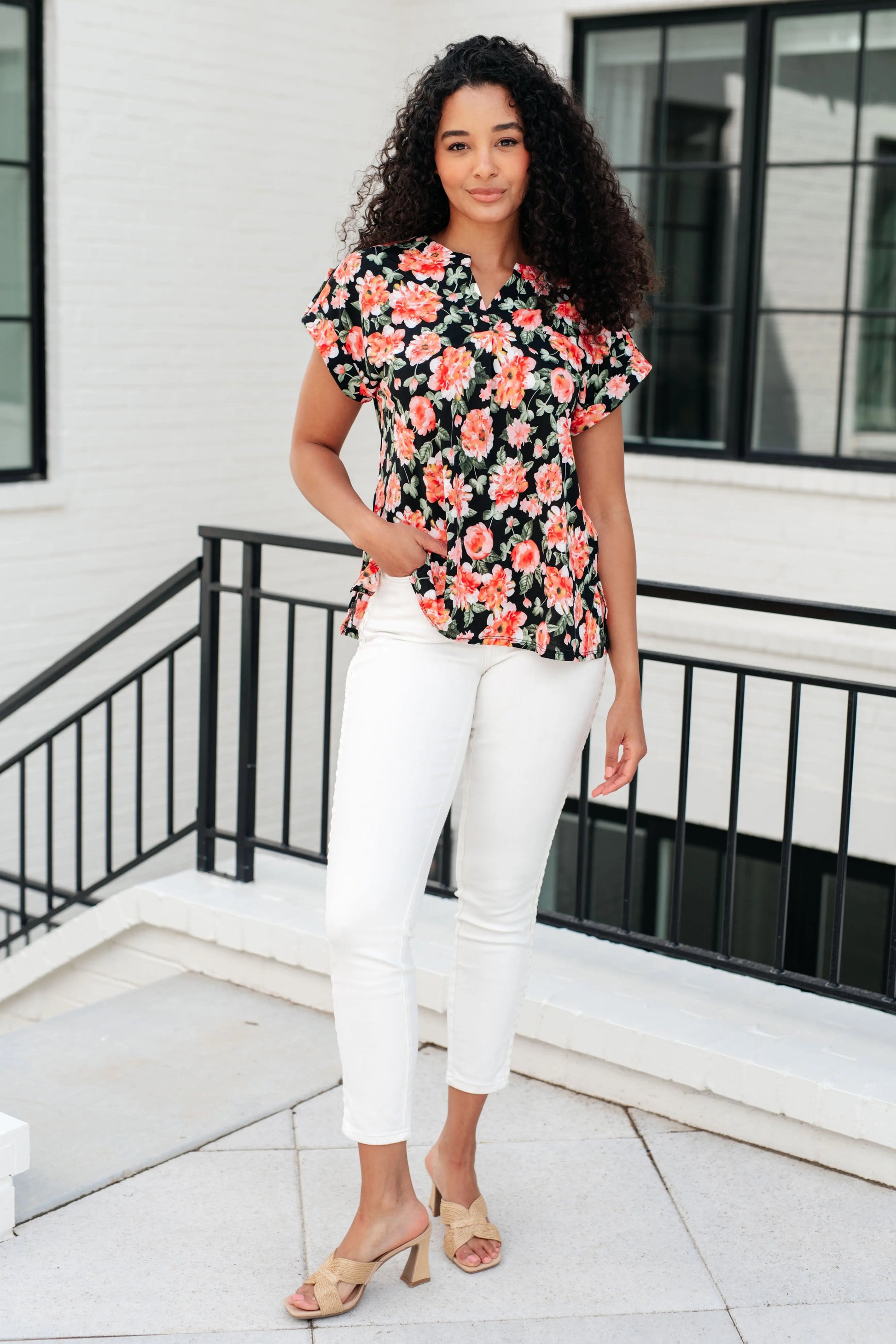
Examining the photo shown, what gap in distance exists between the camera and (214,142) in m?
5.17

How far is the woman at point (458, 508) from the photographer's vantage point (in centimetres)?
187

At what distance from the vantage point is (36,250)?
4.78 meters

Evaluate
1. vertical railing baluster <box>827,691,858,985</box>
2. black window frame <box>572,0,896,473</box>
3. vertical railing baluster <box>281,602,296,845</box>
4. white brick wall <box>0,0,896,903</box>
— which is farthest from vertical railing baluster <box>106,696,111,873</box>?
black window frame <box>572,0,896,473</box>

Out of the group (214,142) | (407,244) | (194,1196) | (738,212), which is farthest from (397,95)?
(194,1196)

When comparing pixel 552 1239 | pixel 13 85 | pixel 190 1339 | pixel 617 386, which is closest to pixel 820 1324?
pixel 552 1239

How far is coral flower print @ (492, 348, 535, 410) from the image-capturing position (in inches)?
73.0

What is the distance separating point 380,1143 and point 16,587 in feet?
10.8

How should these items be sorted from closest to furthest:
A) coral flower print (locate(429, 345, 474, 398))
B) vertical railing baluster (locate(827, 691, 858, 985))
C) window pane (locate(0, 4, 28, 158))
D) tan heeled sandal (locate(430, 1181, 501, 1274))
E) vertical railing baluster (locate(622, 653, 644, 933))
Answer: coral flower print (locate(429, 345, 474, 398))
tan heeled sandal (locate(430, 1181, 501, 1274))
vertical railing baluster (locate(827, 691, 858, 985))
vertical railing baluster (locate(622, 653, 644, 933))
window pane (locate(0, 4, 28, 158))

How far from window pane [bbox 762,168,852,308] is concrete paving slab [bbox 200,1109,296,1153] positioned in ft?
12.4

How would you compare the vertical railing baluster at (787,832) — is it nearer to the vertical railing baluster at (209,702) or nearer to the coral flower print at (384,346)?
the coral flower print at (384,346)

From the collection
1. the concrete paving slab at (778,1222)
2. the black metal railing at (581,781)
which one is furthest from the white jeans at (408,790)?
the black metal railing at (581,781)

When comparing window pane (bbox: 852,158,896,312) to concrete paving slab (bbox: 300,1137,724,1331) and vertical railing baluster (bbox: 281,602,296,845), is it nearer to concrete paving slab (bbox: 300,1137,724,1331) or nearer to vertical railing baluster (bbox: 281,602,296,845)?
vertical railing baluster (bbox: 281,602,296,845)

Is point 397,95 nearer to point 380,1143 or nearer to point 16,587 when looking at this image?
point 16,587

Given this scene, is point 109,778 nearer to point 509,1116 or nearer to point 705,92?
point 509,1116
